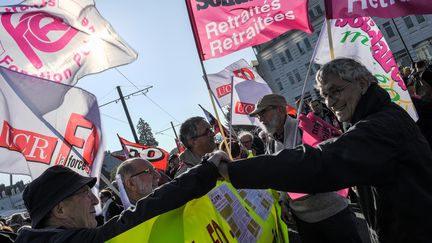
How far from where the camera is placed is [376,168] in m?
1.84

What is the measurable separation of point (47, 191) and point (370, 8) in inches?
141

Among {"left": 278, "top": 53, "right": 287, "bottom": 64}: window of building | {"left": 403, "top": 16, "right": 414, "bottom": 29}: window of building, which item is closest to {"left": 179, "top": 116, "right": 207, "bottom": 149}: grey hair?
{"left": 403, "top": 16, "right": 414, "bottom": 29}: window of building

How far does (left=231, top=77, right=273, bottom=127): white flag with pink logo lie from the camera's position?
7.70 metres

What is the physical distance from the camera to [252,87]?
7945 mm

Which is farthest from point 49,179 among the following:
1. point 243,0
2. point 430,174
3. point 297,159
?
point 243,0

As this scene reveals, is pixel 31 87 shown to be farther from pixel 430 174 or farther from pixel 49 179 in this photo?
pixel 430 174

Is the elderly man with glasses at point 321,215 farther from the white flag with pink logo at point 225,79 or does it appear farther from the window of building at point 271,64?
the window of building at point 271,64

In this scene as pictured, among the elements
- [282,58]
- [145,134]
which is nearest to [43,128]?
[282,58]

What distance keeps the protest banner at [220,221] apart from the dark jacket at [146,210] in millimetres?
53

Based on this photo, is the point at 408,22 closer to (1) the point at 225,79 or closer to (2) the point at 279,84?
(2) the point at 279,84

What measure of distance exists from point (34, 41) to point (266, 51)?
5841cm

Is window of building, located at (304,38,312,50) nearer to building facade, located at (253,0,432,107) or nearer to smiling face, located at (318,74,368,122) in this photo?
building facade, located at (253,0,432,107)

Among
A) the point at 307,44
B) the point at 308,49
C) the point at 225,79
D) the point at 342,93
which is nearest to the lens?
the point at 342,93

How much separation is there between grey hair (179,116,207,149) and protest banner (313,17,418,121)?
2035 mm
